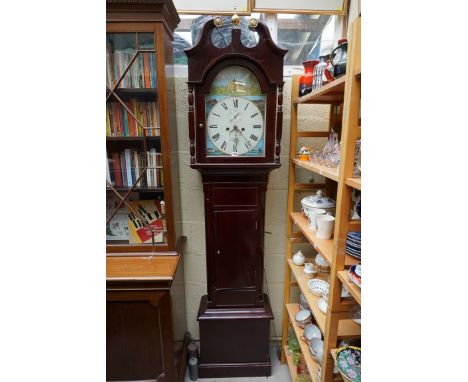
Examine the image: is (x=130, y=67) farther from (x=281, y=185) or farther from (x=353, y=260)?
(x=353, y=260)

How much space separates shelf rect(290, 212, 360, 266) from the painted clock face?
408 mm

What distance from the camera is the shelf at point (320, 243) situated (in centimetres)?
85

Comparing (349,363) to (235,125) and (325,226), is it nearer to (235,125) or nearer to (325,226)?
(325,226)

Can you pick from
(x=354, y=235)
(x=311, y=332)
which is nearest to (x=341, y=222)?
(x=354, y=235)

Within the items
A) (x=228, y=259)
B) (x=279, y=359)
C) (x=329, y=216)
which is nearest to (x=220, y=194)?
(x=228, y=259)

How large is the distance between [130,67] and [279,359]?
1897 millimetres

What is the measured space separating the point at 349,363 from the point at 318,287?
40cm

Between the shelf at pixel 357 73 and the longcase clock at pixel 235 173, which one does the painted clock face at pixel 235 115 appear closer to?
the longcase clock at pixel 235 173

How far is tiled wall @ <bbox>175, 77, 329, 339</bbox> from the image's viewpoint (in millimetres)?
1486

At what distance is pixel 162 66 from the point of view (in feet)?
3.78

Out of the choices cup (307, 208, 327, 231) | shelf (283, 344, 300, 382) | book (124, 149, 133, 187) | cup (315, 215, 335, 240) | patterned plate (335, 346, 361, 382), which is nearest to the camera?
patterned plate (335, 346, 361, 382)

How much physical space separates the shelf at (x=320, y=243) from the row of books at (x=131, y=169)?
0.74 metres

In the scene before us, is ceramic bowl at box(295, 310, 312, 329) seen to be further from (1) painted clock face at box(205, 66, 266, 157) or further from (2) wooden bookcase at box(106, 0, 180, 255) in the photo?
(1) painted clock face at box(205, 66, 266, 157)

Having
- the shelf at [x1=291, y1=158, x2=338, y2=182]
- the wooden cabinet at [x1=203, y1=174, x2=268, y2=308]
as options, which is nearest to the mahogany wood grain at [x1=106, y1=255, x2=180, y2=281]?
the wooden cabinet at [x1=203, y1=174, x2=268, y2=308]
